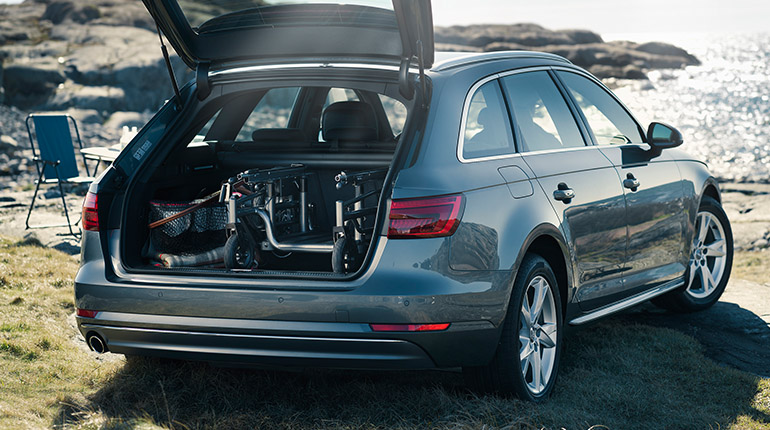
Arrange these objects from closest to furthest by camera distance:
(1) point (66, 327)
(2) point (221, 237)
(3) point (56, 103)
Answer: (2) point (221, 237), (1) point (66, 327), (3) point (56, 103)

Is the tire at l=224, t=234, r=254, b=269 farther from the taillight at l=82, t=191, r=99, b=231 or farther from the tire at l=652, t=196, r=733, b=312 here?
the tire at l=652, t=196, r=733, b=312

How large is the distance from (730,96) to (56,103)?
1721 inches

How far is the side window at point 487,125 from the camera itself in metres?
4.13

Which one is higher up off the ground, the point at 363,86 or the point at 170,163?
the point at 363,86

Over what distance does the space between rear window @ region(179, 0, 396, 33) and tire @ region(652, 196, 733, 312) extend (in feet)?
10.4

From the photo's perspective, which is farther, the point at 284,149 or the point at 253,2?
the point at 284,149

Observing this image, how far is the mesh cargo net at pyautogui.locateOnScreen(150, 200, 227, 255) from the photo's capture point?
4.59 meters

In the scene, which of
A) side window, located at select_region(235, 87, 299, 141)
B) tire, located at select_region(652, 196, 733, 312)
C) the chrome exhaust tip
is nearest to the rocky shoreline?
side window, located at select_region(235, 87, 299, 141)

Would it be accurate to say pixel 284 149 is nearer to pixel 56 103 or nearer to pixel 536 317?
pixel 536 317

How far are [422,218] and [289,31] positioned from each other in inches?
54.6

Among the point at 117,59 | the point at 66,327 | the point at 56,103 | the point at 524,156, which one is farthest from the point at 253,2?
the point at 117,59

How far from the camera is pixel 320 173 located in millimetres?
5250

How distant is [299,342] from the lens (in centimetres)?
380

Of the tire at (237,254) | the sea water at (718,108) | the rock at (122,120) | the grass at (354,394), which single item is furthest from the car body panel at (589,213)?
the rock at (122,120)
